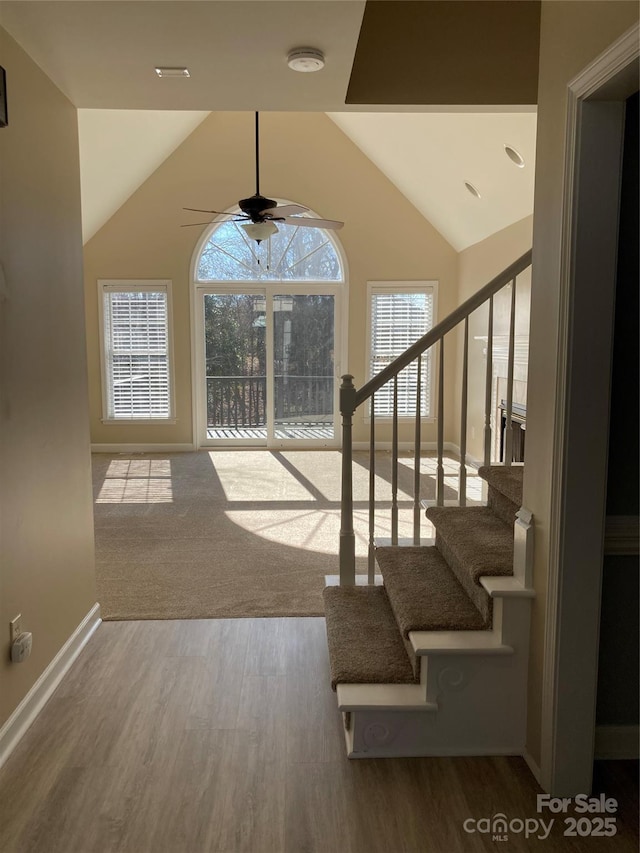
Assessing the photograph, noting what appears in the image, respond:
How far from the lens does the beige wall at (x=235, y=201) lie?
7.34m

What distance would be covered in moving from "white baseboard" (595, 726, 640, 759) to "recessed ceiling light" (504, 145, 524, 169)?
3921mm

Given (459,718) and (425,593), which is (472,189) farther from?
(459,718)

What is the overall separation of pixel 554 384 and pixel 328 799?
4.66 ft

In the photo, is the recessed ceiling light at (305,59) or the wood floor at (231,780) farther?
the recessed ceiling light at (305,59)

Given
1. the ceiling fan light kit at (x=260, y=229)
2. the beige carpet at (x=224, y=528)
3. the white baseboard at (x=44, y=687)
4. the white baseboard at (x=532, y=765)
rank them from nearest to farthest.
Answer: the white baseboard at (x=532, y=765) → the white baseboard at (x=44, y=687) → the beige carpet at (x=224, y=528) → the ceiling fan light kit at (x=260, y=229)

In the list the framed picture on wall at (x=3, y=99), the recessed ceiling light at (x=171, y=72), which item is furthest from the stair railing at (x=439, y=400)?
the framed picture on wall at (x=3, y=99)

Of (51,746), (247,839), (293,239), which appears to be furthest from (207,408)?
(247,839)

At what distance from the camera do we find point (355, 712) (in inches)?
82.7

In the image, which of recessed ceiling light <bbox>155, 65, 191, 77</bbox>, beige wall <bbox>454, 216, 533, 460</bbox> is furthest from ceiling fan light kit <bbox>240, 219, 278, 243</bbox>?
recessed ceiling light <bbox>155, 65, 191, 77</bbox>

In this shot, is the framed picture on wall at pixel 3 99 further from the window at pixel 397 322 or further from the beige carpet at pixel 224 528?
the window at pixel 397 322

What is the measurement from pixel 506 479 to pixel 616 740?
3.27 ft

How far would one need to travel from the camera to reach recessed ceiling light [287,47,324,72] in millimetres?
2336

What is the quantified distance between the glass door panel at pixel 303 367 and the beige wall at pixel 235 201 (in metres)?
0.34

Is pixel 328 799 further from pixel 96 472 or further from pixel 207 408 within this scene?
pixel 207 408
